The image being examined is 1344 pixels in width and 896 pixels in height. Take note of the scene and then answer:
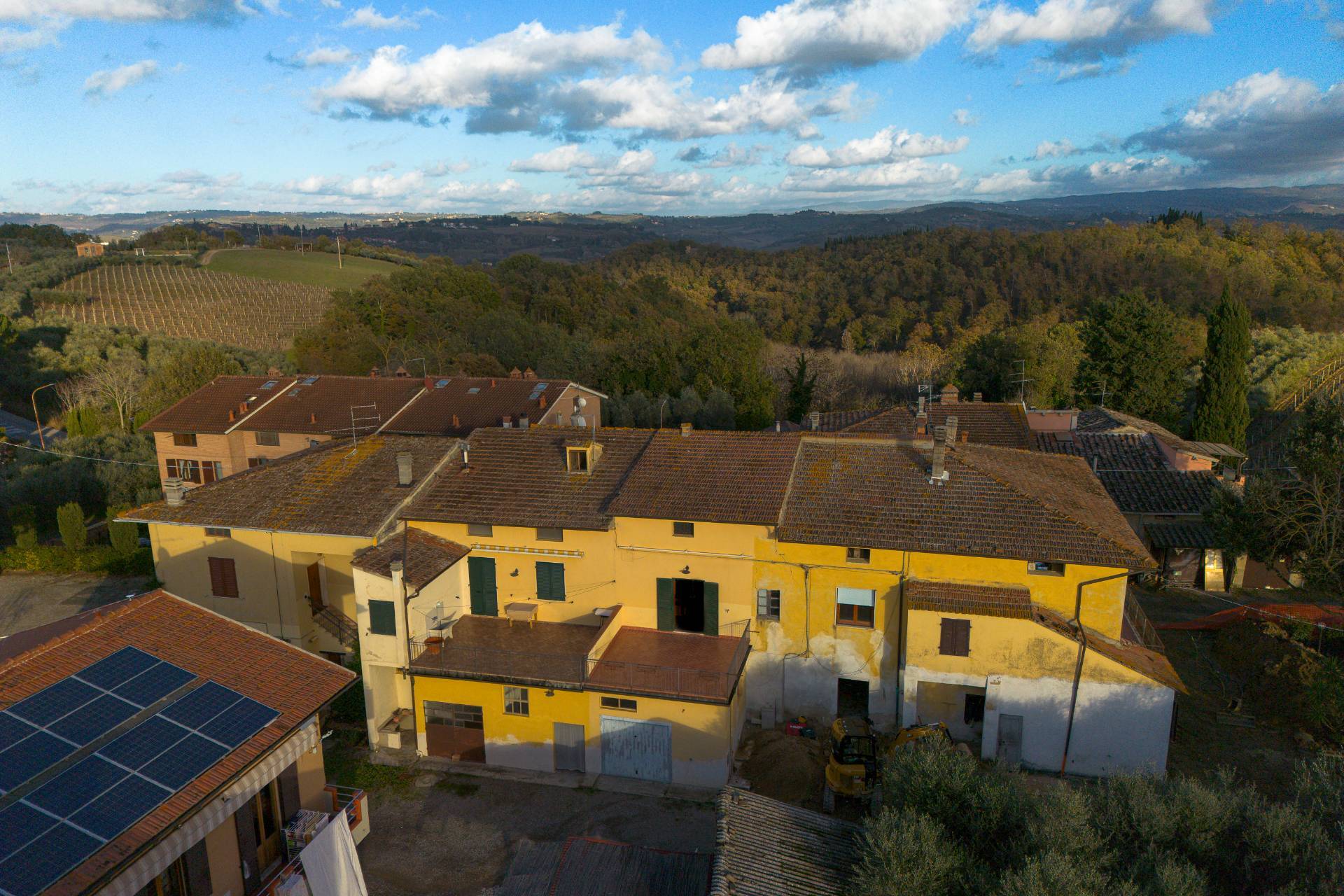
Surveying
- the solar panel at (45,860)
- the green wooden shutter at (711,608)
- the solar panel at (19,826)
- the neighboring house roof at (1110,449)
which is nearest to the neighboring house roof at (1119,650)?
the green wooden shutter at (711,608)

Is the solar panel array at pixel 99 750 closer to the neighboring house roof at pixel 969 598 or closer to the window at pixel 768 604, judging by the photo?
the window at pixel 768 604

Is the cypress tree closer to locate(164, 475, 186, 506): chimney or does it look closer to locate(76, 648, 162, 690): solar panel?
locate(164, 475, 186, 506): chimney

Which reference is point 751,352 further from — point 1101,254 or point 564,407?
point 1101,254

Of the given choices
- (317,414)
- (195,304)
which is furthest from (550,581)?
(195,304)

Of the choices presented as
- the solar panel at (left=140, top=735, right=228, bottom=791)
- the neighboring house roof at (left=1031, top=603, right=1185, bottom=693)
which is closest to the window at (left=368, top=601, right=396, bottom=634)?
the solar panel at (left=140, top=735, right=228, bottom=791)

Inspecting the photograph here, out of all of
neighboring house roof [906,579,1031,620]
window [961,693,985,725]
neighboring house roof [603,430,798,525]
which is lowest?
window [961,693,985,725]

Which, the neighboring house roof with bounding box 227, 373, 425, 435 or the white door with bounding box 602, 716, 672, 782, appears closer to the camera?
the white door with bounding box 602, 716, 672, 782

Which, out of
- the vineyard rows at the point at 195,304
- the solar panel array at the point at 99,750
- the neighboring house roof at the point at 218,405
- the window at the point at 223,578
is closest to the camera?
the solar panel array at the point at 99,750

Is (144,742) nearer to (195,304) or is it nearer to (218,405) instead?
(218,405)
